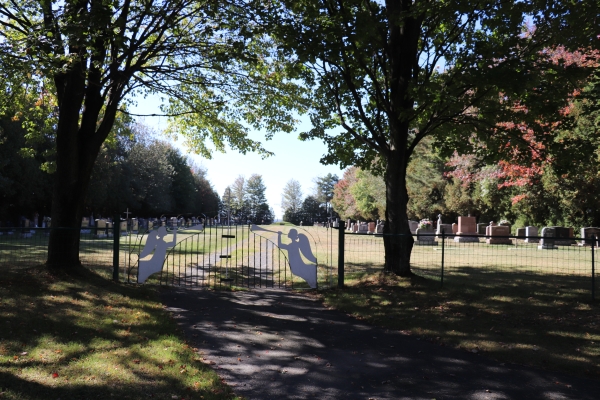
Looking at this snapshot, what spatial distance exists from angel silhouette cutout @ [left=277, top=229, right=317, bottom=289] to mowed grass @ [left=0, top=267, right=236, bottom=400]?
11.2 feet

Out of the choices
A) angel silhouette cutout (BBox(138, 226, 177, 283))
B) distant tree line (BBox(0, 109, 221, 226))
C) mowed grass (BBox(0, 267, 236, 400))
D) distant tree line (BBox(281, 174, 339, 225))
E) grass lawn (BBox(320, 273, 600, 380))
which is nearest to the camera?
mowed grass (BBox(0, 267, 236, 400))

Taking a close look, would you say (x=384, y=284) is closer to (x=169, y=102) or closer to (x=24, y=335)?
(x=24, y=335)

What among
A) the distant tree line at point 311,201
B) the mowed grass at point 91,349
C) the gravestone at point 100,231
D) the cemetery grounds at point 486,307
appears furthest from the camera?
the distant tree line at point 311,201

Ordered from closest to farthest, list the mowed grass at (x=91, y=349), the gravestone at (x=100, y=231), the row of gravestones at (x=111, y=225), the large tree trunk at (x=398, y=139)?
1. the mowed grass at (x=91, y=349)
2. the large tree trunk at (x=398, y=139)
3. the gravestone at (x=100, y=231)
4. the row of gravestones at (x=111, y=225)

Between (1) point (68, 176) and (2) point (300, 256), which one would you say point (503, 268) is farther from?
(1) point (68, 176)

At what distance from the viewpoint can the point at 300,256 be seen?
11516mm

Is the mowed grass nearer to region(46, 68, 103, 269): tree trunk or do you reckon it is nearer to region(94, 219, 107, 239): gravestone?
region(46, 68, 103, 269): tree trunk

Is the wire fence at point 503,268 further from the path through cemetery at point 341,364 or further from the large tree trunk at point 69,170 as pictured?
the large tree trunk at point 69,170

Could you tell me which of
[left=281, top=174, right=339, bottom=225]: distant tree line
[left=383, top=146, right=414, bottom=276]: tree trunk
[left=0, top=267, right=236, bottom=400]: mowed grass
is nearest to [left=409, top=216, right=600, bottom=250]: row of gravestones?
[left=383, top=146, right=414, bottom=276]: tree trunk

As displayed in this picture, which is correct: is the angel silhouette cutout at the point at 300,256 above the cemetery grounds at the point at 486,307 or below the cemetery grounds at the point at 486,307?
above

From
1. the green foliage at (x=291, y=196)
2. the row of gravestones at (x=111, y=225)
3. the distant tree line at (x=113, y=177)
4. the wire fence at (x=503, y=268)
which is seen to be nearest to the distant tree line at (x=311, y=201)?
the green foliage at (x=291, y=196)

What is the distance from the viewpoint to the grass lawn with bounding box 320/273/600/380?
6383 millimetres

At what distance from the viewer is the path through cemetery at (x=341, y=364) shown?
192 inches

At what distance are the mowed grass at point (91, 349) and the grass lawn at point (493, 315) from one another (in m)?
3.71
